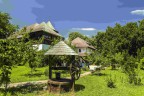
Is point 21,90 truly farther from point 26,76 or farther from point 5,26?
point 26,76

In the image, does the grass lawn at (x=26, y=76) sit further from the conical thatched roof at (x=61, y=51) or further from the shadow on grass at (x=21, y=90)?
the conical thatched roof at (x=61, y=51)

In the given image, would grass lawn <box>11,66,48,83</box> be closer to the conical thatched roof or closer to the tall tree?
the tall tree

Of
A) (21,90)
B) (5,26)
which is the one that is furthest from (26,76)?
(5,26)

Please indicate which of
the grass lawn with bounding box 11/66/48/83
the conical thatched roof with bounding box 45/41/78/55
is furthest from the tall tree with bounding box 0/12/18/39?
the grass lawn with bounding box 11/66/48/83

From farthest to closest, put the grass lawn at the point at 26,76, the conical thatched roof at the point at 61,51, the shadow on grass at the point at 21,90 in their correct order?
the grass lawn at the point at 26,76
the conical thatched roof at the point at 61,51
the shadow on grass at the point at 21,90

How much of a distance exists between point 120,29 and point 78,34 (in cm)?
4438

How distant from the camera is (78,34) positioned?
11250cm

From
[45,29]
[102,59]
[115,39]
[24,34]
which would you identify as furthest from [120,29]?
[24,34]

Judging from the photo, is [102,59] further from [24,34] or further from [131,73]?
[24,34]

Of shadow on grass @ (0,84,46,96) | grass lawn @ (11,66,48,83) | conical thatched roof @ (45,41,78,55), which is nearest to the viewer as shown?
shadow on grass @ (0,84,46,96)

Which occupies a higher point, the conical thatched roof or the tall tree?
the tall tree

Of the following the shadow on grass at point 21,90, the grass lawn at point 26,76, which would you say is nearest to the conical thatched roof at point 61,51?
the shadow on grass at point 21,90

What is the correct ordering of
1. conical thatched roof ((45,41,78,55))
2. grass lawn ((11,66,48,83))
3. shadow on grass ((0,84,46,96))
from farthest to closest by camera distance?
grass lawn ((11,66,48,83)) → conical thatched roof ((45,41,78,55)) → shadow on grass ((0,84,46,96))

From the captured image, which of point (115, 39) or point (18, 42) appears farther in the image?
point (115, 39)
